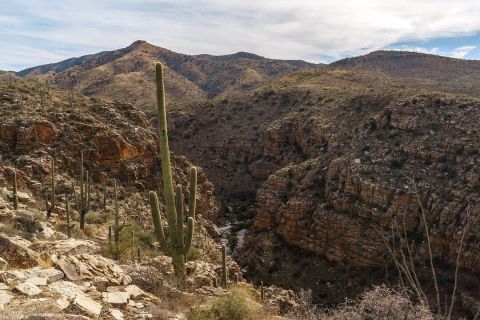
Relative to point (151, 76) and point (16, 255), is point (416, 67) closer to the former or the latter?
point (151, 76)

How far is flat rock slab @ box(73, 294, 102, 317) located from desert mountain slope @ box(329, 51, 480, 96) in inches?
2609

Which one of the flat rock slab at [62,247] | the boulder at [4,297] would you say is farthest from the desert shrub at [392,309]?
the flat rock slab at [62,247]

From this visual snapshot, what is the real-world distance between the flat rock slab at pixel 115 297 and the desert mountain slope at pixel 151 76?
2566 inches

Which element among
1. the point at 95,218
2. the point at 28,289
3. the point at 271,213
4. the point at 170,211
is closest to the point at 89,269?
the point at 28,289

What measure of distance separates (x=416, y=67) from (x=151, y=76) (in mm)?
60096

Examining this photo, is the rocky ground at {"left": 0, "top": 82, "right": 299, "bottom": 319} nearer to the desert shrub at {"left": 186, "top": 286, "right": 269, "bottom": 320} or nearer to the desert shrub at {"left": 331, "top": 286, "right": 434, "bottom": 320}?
the desert shrub at {"left": 186, "top": 286, "right": 269, "bottom": 320}

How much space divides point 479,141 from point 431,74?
63.4m

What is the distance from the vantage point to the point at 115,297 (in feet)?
27.2

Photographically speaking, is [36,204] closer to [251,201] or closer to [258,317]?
[258,317]

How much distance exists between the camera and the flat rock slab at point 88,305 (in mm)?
7078

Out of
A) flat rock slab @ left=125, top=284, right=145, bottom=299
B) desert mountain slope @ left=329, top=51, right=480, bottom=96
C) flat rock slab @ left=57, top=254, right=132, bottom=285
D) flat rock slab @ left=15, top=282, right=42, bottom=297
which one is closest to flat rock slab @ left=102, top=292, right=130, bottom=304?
flat rock slab @ left=125, top=284, right=145, bottom=299

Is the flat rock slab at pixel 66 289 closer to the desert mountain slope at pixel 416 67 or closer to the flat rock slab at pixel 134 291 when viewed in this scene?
the flat rock slab at pixel 134 291

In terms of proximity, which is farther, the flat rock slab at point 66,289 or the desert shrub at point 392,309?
the flat rock slab at point 66,289

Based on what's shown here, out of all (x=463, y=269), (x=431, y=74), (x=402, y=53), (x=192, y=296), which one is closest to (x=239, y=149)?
(x=463, y=269)
